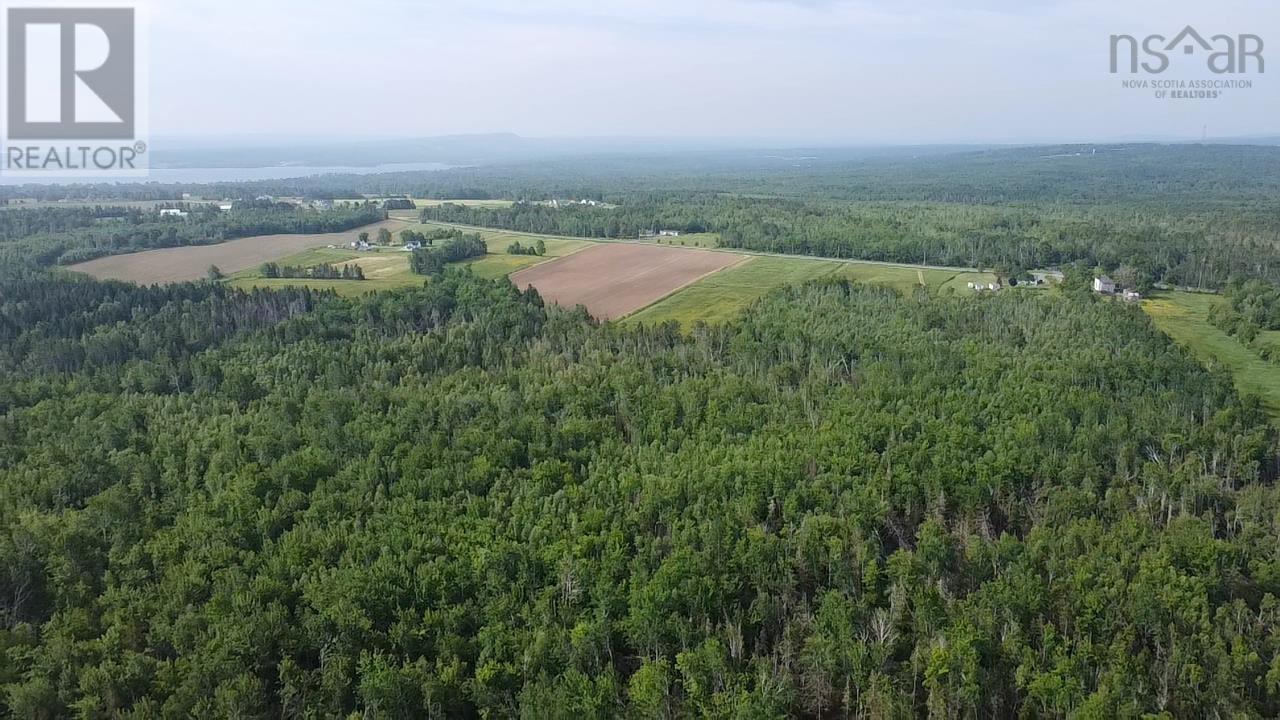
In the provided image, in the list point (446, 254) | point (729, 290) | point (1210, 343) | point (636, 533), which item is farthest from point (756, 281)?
point (636, 533)

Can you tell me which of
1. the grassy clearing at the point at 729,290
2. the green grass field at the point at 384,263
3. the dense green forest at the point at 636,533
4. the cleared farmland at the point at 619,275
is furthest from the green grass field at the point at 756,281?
the dense green forest at the point at 636,533

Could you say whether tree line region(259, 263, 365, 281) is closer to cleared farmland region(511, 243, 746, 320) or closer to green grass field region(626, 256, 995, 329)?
cleared farmland region(511, 243, 746, 320)

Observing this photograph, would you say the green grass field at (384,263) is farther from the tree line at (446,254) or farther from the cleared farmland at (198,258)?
the cleared farmland at (198,258)

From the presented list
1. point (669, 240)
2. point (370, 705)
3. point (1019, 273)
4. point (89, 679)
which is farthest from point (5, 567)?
point (669, 240)

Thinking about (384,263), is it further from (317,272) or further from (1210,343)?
(1210,343)

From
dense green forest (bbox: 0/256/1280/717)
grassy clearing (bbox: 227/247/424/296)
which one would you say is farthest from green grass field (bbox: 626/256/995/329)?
grassy clearing (bbox: 227/247/424/296)

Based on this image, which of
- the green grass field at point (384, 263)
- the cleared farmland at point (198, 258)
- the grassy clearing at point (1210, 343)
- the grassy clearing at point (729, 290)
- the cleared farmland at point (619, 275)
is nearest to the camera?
the grassy clearing at point (1210, 343)
